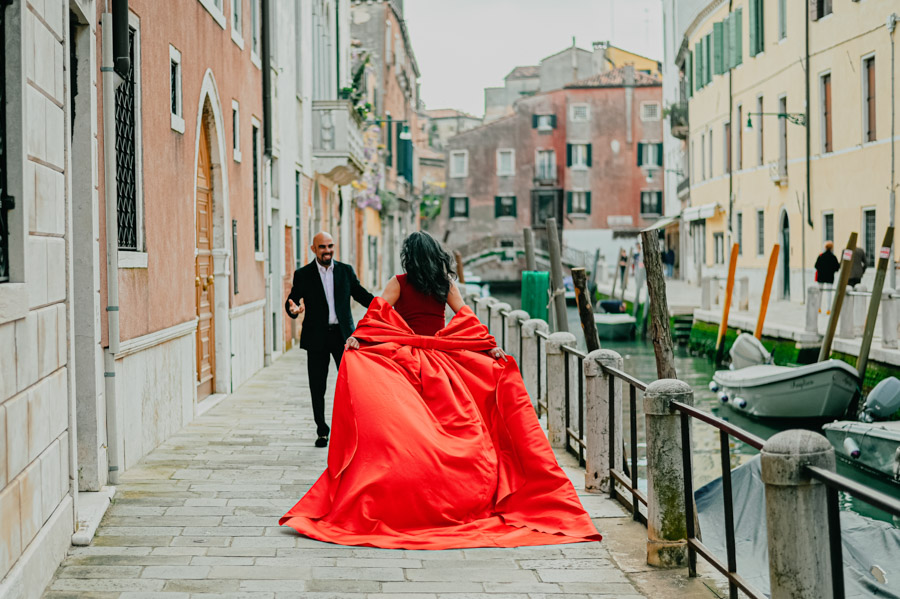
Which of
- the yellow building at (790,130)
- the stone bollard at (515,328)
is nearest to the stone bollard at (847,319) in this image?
the yellow building at (790,130)

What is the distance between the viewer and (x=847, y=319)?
18297 mm

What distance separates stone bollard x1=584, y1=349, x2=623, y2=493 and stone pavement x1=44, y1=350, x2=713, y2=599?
210 millimetres

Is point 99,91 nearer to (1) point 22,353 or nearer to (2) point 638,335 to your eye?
(1) point 22,353

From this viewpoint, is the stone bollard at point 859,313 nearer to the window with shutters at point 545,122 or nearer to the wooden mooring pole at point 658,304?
the wooden mooring pole at point 658,304

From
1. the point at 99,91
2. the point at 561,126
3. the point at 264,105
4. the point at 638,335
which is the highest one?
the point at 561,126

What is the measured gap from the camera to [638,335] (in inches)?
1423

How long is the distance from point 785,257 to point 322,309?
24048mm

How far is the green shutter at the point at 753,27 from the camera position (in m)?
31.6

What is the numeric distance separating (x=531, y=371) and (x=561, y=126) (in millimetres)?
54538

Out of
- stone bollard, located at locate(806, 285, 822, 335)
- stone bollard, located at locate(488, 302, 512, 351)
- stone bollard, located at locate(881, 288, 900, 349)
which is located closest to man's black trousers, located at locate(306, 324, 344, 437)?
stone bollard, located at locate(488, 302, 512, 351)

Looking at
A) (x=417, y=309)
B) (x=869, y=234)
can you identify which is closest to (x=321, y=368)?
(x=417, y=309)

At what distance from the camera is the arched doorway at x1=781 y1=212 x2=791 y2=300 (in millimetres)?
30219

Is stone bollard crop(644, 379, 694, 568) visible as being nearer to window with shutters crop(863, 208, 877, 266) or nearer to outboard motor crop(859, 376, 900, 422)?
outboard motor crop(859, 376, 900, 422)

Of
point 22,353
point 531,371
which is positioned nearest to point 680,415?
point 22,353
